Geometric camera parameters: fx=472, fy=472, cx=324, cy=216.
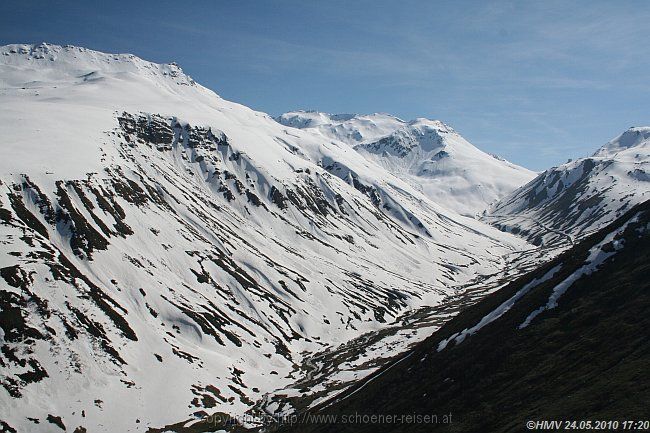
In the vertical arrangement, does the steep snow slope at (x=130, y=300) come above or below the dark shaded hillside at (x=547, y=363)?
above

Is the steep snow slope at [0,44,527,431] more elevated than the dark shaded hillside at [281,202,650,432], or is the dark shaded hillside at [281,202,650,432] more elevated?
the steep snow slope at [0,44,527,431]

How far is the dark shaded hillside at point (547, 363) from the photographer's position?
36.2m

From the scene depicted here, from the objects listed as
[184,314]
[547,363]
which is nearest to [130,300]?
[184,314]

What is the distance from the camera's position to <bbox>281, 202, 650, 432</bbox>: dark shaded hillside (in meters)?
36.2

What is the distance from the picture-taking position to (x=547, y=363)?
1800 inches

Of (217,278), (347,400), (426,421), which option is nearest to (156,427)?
(347,400)

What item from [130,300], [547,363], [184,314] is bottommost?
[547,363]

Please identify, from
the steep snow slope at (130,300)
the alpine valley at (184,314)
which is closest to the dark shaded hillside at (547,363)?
the alpine valley at (184,314)

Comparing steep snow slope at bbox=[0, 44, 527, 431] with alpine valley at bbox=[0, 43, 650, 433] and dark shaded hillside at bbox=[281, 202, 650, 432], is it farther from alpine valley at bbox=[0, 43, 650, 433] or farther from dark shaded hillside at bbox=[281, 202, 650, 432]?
dark shaded hillside at bbox=[281, 202, 650, 432]

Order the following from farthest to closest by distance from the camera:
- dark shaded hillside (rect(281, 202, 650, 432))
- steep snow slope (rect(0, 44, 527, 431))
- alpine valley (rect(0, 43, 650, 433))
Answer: steep snow slope (rect(0, 44, 527, 431)) → alpine valley (rect(0, 43, 650, 433)) → dark shaded hillside (rect(281, 202, 650, 432))

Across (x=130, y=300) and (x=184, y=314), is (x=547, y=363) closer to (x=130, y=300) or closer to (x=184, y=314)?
(x=184, y=314)

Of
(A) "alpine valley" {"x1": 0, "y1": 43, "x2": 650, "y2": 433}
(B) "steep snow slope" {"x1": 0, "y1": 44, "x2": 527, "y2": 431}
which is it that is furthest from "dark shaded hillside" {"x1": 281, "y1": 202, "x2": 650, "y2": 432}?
(B) "steep snow slope" {"x1": 0, "y1": 44, "x2": 527, "y2": 431}

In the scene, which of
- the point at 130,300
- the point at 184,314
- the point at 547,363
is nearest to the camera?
the point at 547,363

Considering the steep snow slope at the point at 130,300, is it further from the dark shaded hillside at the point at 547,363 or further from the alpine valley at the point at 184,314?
the dark shaded hillside at the point at 547,363
